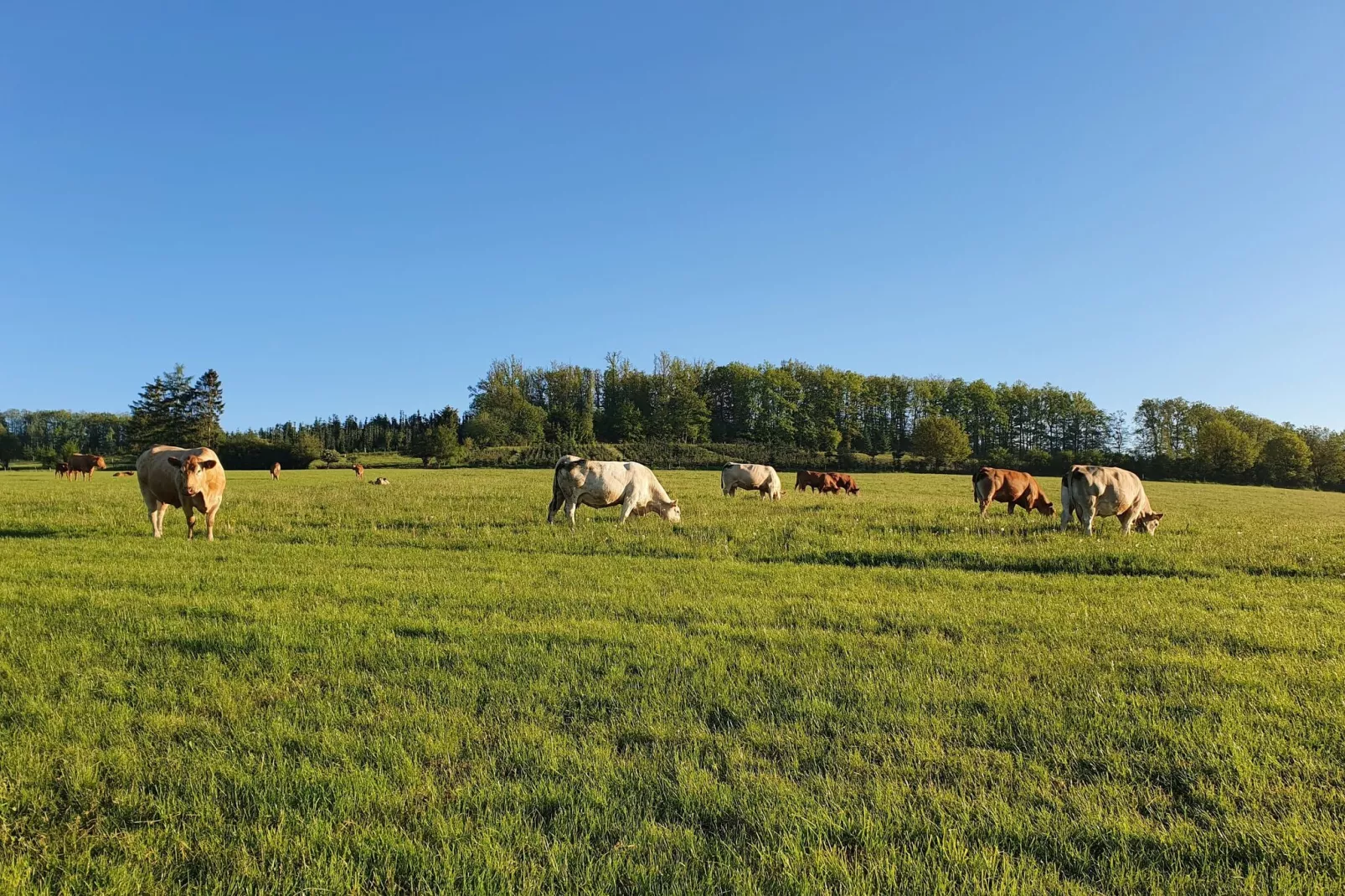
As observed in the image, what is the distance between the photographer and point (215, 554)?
38.5 feet

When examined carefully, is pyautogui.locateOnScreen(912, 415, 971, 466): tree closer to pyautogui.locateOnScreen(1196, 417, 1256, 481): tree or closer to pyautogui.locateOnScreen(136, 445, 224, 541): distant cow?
pyautogui.locateOnScreen(1196, 417, 1256, 481): tree

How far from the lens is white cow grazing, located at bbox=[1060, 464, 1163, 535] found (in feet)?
51.4

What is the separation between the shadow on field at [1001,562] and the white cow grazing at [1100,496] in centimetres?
378

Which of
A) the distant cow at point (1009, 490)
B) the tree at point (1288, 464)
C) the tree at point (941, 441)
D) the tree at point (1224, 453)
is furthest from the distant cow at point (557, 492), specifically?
the tree at point (1288, 464)

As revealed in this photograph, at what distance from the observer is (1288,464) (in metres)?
73.1

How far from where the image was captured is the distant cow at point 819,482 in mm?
36000

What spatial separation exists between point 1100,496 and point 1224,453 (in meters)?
78.8

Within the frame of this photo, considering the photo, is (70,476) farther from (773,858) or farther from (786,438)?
(786,438)

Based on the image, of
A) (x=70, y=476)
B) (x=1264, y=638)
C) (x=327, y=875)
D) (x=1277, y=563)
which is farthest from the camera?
(x=70, y=476)

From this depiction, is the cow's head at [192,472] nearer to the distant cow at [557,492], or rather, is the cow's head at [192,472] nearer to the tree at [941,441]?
the distant cow at [557,492]

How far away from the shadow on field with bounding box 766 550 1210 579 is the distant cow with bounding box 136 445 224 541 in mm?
12646

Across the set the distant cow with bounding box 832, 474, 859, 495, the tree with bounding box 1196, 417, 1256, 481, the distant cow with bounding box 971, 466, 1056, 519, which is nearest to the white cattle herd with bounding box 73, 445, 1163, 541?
the distant cow with bounding box 971, 466, 1056, 519

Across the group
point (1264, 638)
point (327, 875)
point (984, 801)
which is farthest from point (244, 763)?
point (1264, 638)

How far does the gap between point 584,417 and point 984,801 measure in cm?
10740
